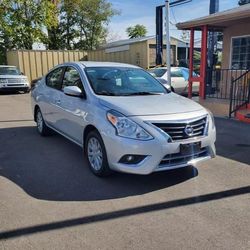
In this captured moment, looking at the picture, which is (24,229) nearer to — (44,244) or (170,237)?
(44,244)

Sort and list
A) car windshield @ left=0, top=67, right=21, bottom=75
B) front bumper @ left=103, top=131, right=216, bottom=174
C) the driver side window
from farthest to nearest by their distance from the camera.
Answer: car windshield @ left=0, top=67, right=21, bottom=75
the driver side window
front bumper @ left=103, top=131, right=216, bottom=174

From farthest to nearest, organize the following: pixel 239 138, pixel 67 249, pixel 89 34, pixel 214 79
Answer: pixel 89 34 → pixel 214 79 → pixel 239 138 → pixel 67 249

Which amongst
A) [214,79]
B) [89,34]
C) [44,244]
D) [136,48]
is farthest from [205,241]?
[89,34]

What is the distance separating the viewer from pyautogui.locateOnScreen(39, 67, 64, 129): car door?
605 cm

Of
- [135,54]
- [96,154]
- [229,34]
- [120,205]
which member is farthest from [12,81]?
[120,205]

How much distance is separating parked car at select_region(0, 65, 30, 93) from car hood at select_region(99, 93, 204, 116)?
1427 cm

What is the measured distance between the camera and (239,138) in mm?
6953

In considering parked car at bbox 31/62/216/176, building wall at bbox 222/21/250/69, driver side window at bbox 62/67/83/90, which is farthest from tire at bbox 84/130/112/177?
building wall at bbox 222/21/250/69

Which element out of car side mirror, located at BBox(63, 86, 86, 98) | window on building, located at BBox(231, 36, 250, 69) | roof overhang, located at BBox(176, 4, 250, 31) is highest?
roof overhang, located at BBox(176, 4, 250, 31)

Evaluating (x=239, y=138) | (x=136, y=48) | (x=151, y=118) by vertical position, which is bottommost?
(x=239, y=138)

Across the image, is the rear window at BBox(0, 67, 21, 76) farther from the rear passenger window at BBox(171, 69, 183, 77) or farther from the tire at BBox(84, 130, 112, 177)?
the tire at BBox(84, 130, 112, 177)

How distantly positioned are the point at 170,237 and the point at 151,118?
1.53 meters

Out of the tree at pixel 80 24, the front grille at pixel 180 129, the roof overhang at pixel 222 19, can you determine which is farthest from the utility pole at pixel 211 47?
the tree at pixel 80 24

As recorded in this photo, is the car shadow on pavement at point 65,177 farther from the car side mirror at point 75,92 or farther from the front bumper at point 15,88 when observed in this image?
the front bumper at point 15,88
